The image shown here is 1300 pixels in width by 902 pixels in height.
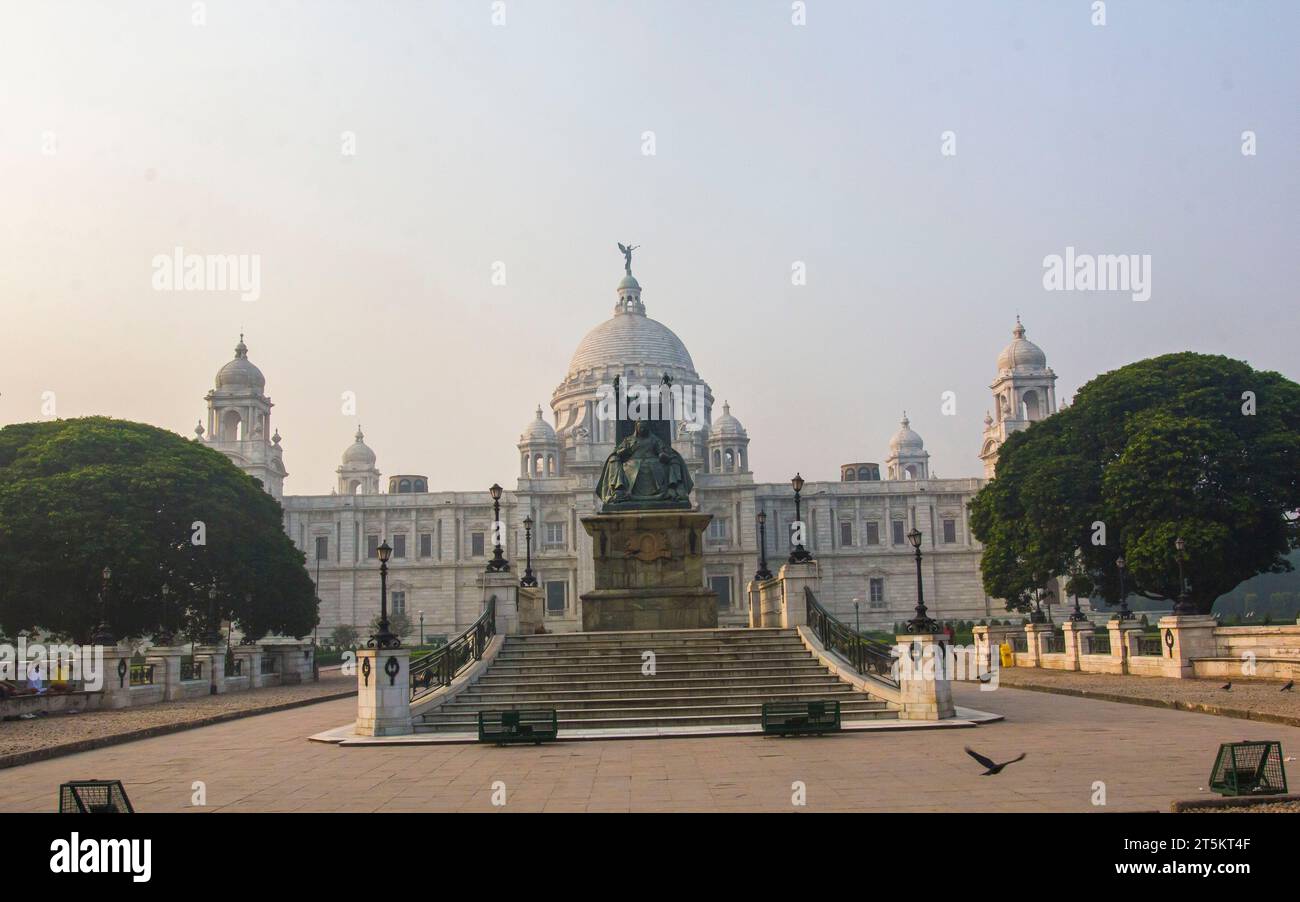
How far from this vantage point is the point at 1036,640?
41719 mm

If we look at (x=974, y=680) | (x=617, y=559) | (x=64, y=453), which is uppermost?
(x=64, y=453)

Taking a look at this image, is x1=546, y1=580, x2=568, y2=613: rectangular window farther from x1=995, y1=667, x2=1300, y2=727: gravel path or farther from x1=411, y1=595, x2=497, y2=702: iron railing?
x1=411, y1=595, x2=497, y2=702: iron railing

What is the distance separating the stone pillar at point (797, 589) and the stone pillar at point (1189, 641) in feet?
A: 36.3

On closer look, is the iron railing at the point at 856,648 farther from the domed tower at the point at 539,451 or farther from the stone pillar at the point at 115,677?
the domed tower at the point at 539,451

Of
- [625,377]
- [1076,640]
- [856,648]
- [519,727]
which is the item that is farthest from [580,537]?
[519,727]

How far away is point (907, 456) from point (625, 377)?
117 ft

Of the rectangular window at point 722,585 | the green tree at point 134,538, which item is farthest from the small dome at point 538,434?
the green tree at point 134,538

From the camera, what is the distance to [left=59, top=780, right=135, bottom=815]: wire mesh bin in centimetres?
963

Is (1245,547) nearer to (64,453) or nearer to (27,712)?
(27,712)
